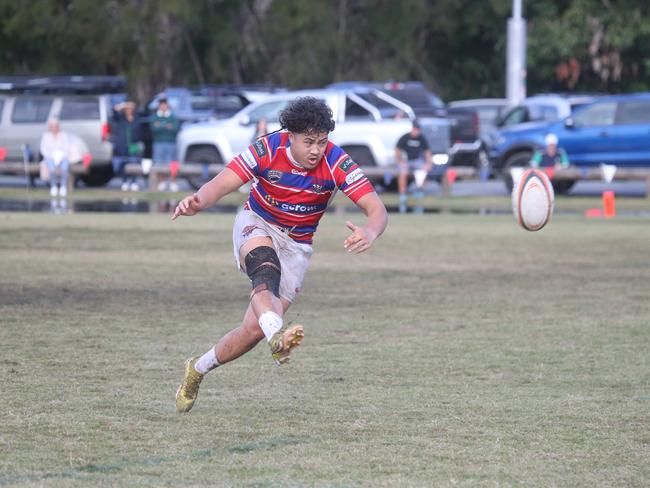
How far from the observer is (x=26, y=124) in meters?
32.2

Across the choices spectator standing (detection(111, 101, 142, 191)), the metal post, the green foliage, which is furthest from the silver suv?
the metal post

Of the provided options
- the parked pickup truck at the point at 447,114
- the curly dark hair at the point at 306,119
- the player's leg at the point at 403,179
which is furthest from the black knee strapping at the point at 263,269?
the parked pickup truck at the point at 447,114

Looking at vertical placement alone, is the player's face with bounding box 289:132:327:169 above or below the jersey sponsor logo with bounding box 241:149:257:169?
above

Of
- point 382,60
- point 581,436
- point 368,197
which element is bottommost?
point 382,60

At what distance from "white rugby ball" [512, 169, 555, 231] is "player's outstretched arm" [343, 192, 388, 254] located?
5.67m

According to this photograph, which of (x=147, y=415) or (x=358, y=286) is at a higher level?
(x=147, y=415)

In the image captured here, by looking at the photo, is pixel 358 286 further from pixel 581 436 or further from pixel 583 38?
pixel 583 38

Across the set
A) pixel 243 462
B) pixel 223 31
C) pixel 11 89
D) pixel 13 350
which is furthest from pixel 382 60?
pixel 243 462

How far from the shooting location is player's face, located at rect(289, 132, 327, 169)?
7.57 meters

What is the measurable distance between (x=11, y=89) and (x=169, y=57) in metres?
14.5

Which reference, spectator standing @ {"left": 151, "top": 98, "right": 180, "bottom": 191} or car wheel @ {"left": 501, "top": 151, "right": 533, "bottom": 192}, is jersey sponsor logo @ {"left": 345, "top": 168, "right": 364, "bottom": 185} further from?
spectator standing @ {"left": 151, "top": 98, "right": 180, "bottom": 191}

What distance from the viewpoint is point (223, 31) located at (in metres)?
47.4

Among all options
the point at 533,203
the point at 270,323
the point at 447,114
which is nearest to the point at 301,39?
the point at 447,114

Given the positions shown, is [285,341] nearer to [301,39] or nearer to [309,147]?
[309,147]
